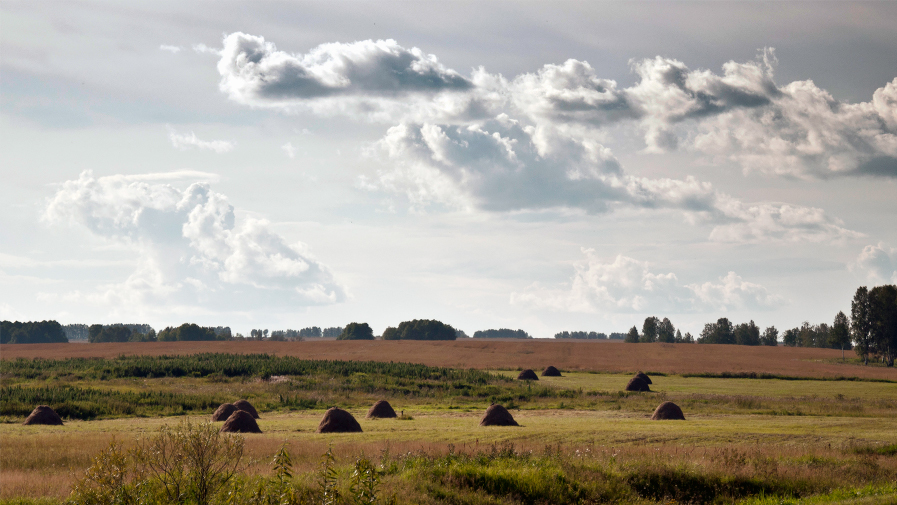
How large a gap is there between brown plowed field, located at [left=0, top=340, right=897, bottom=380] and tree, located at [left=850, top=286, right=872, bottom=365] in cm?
498

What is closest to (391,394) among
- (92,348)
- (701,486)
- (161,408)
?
(161,408)

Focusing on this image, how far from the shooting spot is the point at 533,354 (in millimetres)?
116875

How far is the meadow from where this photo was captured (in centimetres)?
1945

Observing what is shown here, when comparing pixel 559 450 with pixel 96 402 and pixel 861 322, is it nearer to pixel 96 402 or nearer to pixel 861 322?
pixel 96 402

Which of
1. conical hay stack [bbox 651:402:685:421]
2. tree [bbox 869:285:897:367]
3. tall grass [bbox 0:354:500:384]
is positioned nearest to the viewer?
conical hay stack [bbox 651:402:685:421]

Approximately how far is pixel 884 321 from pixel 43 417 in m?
136

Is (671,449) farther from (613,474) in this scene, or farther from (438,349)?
(438,349)

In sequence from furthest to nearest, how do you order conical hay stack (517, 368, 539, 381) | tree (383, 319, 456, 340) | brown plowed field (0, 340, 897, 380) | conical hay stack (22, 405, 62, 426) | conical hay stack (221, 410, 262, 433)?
1. tree (383, 319, 456, 340)
2. brown plowed field (0, 340, 897, 380)
3. conical hay stack (517, 368, 539, 381)
4. conical hay stack (22, 405, 62, 426)
5. conical hay stack (221, 410, 262, 433)

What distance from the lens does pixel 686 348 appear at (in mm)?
124438

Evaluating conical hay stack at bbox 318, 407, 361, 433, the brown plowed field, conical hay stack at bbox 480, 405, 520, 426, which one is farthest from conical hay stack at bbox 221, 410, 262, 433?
the brown plowed field

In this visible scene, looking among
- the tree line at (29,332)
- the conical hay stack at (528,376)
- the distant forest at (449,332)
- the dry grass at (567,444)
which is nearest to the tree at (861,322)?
the distant forest at (449,332)

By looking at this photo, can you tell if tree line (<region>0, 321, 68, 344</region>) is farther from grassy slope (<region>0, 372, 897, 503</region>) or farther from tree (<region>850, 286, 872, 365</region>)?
tree (<region>850, 286, 872, 365</region>)

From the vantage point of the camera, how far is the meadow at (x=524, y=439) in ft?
63.8

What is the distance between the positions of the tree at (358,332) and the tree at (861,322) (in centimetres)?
11287
